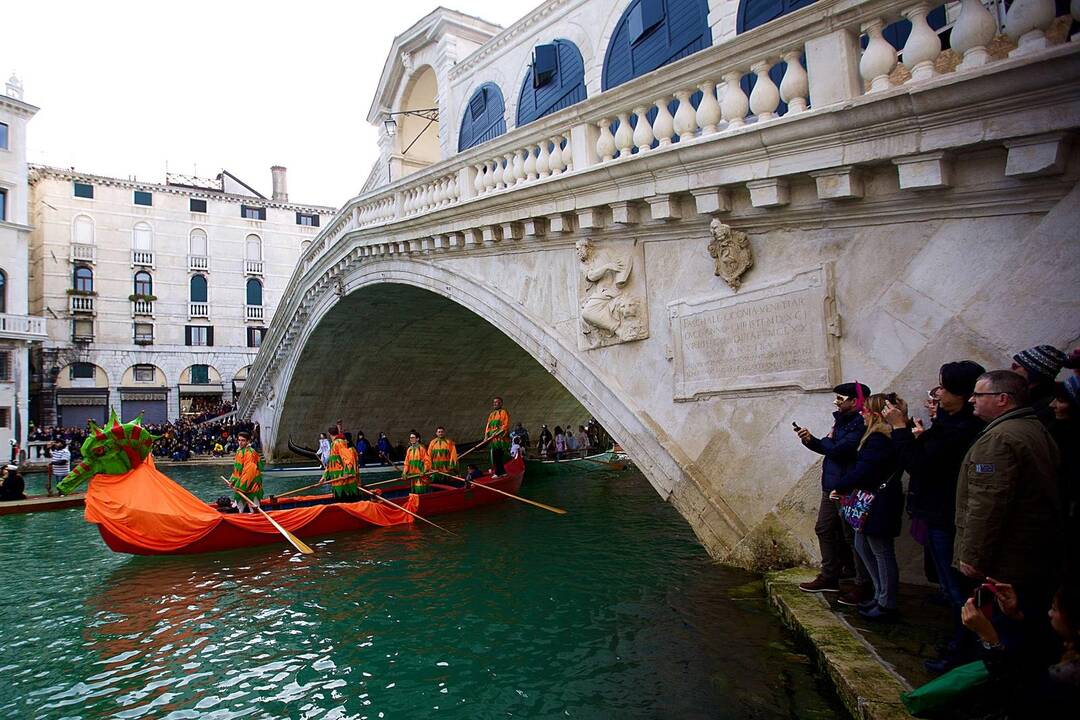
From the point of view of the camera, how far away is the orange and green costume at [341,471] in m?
10.5

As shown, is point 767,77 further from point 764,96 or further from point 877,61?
point 877,61

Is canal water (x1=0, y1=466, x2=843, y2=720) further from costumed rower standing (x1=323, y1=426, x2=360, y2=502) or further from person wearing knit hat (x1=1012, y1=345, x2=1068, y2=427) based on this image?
person wearing knit hat (x1=1012, y1=345, x2=1068, y2=427)

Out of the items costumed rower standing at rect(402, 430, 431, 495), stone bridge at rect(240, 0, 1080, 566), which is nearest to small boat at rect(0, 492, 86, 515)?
costumed rower standing at rect(402, 430, 431, 495)

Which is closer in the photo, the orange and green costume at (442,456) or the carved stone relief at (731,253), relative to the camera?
the carved stone relief at (731,253)

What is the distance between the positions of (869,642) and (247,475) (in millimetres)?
8379

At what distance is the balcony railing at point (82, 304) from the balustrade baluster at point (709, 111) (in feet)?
95.6

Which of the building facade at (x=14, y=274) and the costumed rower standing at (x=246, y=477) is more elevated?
the building facade at (x=14, y=274)

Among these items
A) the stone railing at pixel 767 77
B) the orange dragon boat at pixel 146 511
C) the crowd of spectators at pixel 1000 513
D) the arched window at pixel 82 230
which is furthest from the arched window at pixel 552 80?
the arched window at pixel 82 230

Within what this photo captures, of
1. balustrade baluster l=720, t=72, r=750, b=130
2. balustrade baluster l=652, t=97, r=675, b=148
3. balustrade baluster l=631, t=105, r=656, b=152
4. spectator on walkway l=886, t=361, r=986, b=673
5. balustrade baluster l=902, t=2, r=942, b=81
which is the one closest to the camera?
spectator on walkway l=886, t=361, r=986, b=673

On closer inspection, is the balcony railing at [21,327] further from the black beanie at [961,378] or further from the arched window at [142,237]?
the black beanie at [961,378]

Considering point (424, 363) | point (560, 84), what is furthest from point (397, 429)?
point (560, 84)

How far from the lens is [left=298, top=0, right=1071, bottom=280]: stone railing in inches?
154

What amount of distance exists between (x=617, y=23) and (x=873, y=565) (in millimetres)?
7976

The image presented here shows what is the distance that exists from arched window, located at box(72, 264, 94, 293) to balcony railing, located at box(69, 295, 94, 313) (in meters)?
0.30
